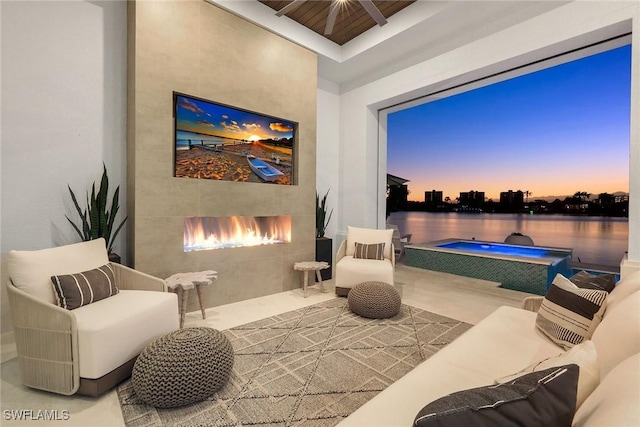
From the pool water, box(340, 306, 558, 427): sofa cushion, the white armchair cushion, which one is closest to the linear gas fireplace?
the white armchair cushion

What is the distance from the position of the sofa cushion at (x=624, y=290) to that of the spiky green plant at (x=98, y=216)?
372 centimetres

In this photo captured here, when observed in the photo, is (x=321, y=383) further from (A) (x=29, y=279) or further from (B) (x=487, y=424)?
(A) (x=29, y=279)

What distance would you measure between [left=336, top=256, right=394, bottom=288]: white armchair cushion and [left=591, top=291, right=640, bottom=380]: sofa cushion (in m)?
2.15

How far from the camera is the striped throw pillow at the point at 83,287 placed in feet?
6.42

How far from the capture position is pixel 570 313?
163 centimetres

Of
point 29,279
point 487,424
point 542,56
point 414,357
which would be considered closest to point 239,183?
point 29,279

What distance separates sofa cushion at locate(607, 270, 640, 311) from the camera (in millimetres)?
1474

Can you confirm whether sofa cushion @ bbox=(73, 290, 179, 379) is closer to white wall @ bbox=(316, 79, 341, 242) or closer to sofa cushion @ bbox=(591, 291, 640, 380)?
sofa cushion @ bbox=(591, 291, 640, 380)

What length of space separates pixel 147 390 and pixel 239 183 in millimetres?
2426

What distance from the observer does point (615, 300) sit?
4.95 feet

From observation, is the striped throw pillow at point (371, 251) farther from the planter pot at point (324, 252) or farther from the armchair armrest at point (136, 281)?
the armchair armrest at point (136, 281)

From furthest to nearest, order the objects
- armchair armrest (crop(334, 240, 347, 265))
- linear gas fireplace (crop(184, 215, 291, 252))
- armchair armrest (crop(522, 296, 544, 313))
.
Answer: armchair armrest (crop(334, 240, 347, 265)), linear gas fireplace (crop(184, 215, 291, 252)), armchair armrest (crop(522, 296, 544, 313))

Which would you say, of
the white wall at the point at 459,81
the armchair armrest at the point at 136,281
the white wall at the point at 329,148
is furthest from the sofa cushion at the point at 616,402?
the white wall at the point at 329,148

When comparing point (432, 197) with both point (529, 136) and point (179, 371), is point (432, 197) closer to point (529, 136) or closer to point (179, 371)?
point (529, 136)
